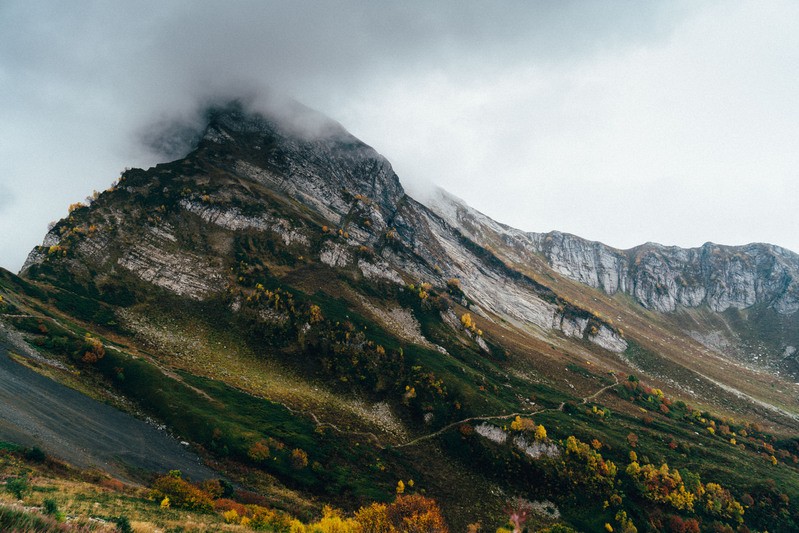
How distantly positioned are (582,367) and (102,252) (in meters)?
169

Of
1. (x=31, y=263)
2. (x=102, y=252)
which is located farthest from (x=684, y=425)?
(x=31, y=263)

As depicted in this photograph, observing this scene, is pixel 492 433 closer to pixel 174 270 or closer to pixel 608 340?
pixel 174 270

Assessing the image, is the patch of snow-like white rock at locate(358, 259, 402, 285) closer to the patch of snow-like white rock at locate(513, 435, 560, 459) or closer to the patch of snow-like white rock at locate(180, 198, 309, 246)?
the patch of snow-like white rock at locate(180, 198, 309, 246)

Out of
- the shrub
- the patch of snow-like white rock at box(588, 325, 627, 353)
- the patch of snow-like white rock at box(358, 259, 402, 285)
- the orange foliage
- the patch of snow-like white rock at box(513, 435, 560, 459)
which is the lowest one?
the shrub

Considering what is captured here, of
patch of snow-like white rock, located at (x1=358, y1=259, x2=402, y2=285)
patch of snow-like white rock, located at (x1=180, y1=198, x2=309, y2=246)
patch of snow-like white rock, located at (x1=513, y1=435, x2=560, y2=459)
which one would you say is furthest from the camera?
patch of snow-like white rock, located at (x1=358, y1=259, x2=402, y2=285)

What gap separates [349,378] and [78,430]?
53.2 m

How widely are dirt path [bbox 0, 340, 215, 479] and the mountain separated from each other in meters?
5.04

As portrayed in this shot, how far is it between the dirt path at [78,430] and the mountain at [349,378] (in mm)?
5044

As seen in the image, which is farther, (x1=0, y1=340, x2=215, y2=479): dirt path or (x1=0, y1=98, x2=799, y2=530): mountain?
(x1=0, y1=98, x2=799, y2=530): mountain

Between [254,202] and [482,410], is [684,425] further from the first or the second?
[254,202]

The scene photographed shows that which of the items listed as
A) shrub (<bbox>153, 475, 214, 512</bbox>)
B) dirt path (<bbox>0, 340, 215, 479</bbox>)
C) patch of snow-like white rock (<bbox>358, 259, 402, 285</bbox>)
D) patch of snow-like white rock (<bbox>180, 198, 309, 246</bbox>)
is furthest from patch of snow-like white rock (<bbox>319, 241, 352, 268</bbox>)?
shrub (<bbox>153, 475, 214, 512</bbox>)

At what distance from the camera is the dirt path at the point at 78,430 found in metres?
42.4

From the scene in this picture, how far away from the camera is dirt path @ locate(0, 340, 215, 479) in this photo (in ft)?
139

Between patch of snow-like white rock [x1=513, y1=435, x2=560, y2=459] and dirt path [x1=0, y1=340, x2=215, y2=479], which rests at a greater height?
patch of snow-like white rock [x1=513, y1=435, x2=560, y2=459]
